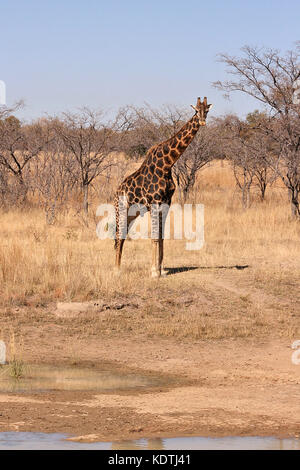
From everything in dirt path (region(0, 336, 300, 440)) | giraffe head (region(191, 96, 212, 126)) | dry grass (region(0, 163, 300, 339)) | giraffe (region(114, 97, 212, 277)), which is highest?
giraffe head (region(191, 96, 212, 126))

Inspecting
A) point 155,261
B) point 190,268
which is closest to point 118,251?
point 155,261

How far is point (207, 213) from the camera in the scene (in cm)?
1872

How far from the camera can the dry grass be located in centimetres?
952

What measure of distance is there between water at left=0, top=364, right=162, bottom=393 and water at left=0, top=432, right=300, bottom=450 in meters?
1.26

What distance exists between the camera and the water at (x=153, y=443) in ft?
17.6

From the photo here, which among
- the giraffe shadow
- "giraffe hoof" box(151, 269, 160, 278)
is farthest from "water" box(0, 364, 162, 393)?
the giraffe shadow

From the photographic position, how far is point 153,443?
5.46 m

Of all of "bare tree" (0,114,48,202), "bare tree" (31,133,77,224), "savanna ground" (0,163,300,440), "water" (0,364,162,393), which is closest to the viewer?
"savanna ground" (0,163,300,440)

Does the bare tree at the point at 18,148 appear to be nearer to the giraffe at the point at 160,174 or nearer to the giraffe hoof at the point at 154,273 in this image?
the giraffe at the point at 160,174

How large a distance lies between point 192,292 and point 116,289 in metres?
0.99

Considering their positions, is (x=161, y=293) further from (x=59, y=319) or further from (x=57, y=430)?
(x=57, y=430)

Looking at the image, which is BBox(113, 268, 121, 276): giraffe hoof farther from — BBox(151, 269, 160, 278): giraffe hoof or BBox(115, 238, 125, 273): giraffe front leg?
BBox(151, 269, 160, 278): giraffe hoof

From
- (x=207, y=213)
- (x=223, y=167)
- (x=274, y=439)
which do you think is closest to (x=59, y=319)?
(x=274, y=439)

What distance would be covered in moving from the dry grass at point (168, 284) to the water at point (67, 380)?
1528 millimetres
